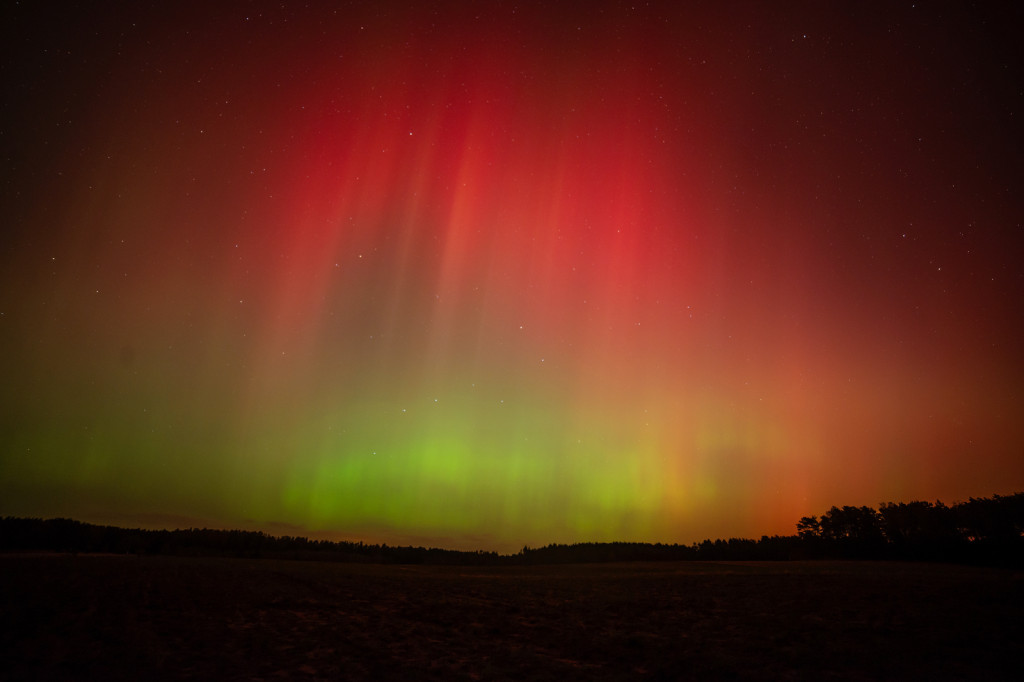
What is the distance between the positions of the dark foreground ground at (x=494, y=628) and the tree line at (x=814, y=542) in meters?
37.8

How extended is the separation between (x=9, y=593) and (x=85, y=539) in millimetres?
59778

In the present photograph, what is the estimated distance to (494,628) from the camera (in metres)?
18.5

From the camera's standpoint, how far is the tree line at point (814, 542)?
194 feet

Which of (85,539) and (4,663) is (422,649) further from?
(85,539)

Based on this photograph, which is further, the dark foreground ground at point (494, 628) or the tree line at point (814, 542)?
the tree line at point (814, 542)

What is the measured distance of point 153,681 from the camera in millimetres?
11969

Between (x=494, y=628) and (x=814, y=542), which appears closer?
(x=494, y=628)

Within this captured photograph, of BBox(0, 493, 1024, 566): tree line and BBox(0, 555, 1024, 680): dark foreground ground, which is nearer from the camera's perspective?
BBox(0, 555, 1024, 680): dark foreground ground

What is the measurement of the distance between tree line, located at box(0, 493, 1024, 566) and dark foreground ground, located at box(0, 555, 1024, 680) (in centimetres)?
3781

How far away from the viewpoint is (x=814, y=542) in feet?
231

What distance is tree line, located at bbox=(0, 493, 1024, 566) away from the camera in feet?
194

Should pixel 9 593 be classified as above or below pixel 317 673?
above

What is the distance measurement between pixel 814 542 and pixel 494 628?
67565 mm

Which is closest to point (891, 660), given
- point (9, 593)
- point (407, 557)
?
point (9, 593)
